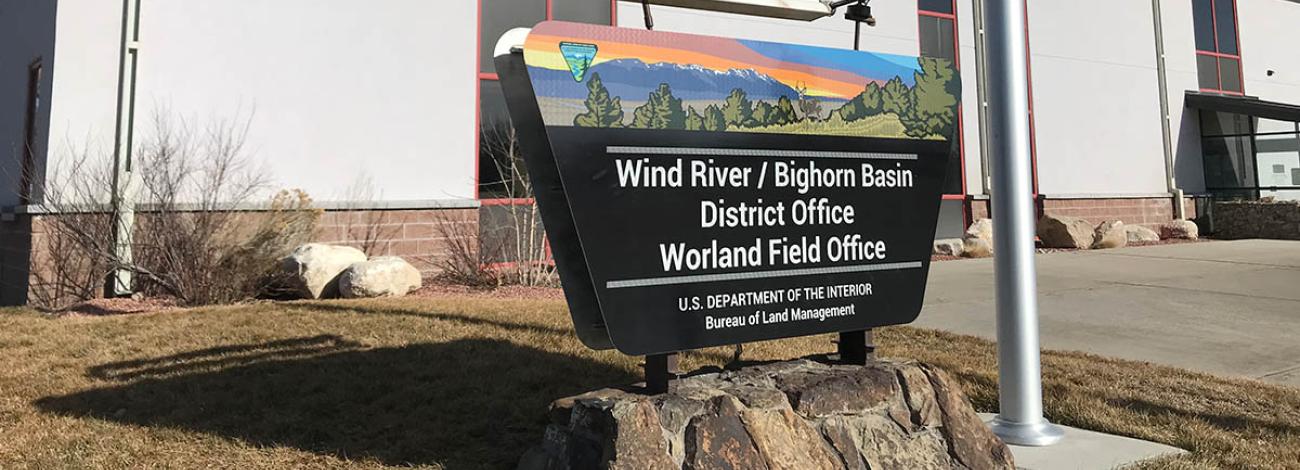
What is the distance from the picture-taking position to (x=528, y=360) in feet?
16.9

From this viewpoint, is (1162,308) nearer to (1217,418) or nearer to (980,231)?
(1217,418)

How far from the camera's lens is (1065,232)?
15.5 m

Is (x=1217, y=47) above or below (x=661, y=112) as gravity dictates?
above

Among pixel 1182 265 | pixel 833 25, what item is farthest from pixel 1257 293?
pixel 833 25

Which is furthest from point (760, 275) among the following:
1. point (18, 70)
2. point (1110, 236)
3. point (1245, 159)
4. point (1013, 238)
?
point (1245, 159)

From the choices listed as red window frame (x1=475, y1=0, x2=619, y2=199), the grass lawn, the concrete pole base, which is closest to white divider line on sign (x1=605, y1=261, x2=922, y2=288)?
the concrete pole base

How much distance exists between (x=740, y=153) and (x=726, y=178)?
0.13m

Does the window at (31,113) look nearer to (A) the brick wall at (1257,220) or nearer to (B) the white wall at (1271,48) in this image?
(A) the brick wall at (1257,220)

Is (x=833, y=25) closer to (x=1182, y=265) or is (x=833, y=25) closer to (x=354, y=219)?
(x=1182, y=265)

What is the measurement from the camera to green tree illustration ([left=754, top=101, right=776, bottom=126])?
3.07 m

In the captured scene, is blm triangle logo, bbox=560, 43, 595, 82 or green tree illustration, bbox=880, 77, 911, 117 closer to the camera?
blm triangle logo, bbox=560, 43, 595, 82

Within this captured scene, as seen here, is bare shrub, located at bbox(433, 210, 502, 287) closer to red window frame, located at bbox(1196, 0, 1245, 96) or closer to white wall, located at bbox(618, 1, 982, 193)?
white wall, located at bbox(618, 1, 982, 193)

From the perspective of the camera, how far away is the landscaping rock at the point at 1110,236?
51.5 feet

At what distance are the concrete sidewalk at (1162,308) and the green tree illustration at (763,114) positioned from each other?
4256 millimetres
